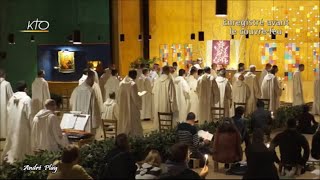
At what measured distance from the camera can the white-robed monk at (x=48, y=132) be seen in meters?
9.12

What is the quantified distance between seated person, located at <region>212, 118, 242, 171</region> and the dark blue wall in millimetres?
14564

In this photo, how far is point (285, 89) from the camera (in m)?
22.3

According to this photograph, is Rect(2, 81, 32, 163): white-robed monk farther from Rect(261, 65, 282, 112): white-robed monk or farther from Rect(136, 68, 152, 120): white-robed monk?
Rect(261, 65, 282, 112): white-robed monk

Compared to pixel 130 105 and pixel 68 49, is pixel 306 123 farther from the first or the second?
pixel 68 49

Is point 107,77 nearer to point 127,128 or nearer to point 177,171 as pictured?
point 127,128

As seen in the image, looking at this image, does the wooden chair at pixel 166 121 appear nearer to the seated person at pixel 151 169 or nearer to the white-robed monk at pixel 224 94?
the white-robed monk at pixel 224 94

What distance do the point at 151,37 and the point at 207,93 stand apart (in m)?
10.7

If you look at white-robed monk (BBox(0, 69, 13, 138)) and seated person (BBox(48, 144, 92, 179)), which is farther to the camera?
white-robed monk (BBox(0, 69, 13, 138))

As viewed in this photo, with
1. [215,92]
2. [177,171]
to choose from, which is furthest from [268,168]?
[215,92]

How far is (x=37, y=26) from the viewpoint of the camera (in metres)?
24.0

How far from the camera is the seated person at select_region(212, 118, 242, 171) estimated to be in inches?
388

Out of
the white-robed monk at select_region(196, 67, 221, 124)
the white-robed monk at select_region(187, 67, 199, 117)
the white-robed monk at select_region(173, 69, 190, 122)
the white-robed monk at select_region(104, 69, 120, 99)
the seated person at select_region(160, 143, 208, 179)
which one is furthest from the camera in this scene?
the white-robed monk at select_region(104, 69, 120, 99)

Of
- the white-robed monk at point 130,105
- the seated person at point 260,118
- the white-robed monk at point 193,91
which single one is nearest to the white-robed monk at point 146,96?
the white-robed monk at point 193,91

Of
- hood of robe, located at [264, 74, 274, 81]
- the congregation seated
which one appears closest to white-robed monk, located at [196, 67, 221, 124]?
hood of robe, located at [264, 74, 274, 81]
